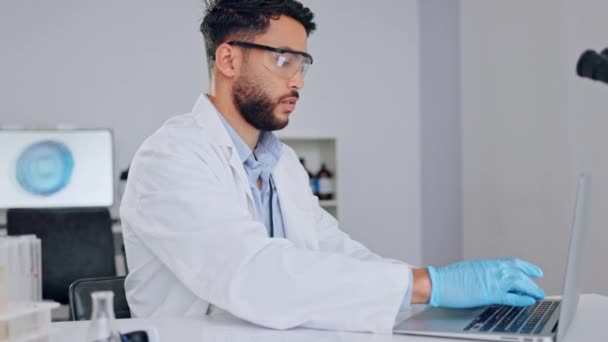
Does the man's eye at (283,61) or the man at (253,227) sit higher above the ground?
the man's eye at (283,61)

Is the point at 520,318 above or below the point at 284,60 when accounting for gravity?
below

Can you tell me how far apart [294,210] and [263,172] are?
0.12m

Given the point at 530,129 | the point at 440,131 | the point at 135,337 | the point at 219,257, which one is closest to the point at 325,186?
the point at 440,131

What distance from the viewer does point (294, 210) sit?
5.62ft

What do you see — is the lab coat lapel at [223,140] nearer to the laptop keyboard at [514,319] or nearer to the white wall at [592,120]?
the laptop keyboard at [514,319]

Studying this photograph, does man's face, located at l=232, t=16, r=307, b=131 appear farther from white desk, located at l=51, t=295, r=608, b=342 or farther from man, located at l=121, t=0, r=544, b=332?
white desk, located at l=51, t=295, r=608, b=342

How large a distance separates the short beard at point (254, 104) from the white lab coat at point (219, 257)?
10 centimetres

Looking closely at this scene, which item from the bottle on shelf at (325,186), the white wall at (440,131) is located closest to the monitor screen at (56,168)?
the bottle on shelf at (325,186)

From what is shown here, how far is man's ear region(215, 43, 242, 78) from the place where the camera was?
1.71m

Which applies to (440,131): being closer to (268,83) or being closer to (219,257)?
(268,83)

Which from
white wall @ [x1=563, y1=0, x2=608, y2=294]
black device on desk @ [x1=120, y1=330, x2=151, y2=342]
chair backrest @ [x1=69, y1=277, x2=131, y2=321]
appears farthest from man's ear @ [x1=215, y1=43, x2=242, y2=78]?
white wall @ [x1=563, y1=0, x2=608, y2=294]

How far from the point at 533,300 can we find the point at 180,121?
80cm

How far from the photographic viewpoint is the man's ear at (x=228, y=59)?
171 cm

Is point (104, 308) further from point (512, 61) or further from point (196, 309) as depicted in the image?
point (512, 61)
